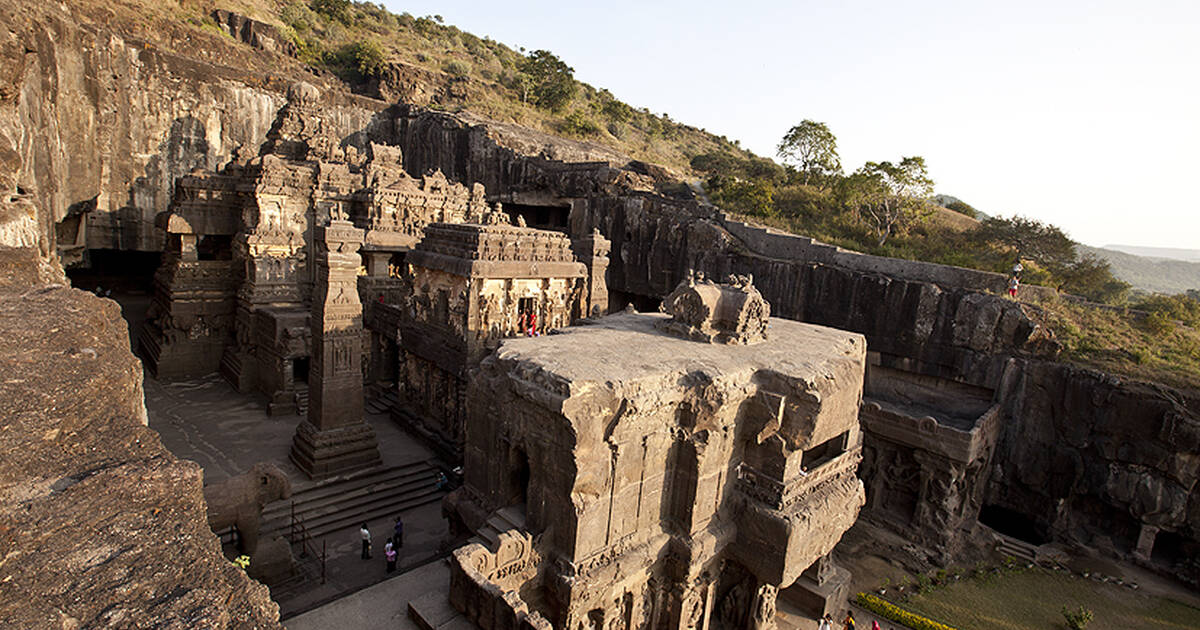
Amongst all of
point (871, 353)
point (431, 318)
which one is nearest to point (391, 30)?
point (431, 318)

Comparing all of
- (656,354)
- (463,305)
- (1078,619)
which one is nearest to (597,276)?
(463,305)

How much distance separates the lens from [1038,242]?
81.0 feet

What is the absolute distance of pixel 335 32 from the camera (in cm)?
5159

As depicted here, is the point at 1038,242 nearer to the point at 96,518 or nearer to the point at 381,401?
the point at 381,401

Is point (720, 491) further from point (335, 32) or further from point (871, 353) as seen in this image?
point (335, 32)

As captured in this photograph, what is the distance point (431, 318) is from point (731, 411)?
10.1 meters

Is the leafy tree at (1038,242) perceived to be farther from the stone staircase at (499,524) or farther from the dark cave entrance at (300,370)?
the dark cave entrance at (300,370)

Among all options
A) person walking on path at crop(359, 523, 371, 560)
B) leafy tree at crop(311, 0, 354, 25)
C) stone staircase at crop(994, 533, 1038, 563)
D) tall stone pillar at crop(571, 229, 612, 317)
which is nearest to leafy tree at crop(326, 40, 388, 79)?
leafy tree at crop(311, 0, 354, 25)

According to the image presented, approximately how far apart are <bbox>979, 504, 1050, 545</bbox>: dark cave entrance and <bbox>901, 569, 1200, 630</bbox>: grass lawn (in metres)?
2.37

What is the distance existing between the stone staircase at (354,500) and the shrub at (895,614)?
A: 10030 millimetres

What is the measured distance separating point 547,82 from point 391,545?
160 feet

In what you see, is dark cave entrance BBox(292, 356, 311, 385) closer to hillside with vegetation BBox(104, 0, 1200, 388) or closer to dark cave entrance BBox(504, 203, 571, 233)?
dark cave entrance BBox(504, 203, 571, 233)

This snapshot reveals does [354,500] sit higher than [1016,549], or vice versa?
[354,500]

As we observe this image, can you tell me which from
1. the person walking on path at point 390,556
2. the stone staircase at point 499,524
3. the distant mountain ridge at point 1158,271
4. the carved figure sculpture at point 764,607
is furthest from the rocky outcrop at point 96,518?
the distant mountain ridge at point 1158,271
